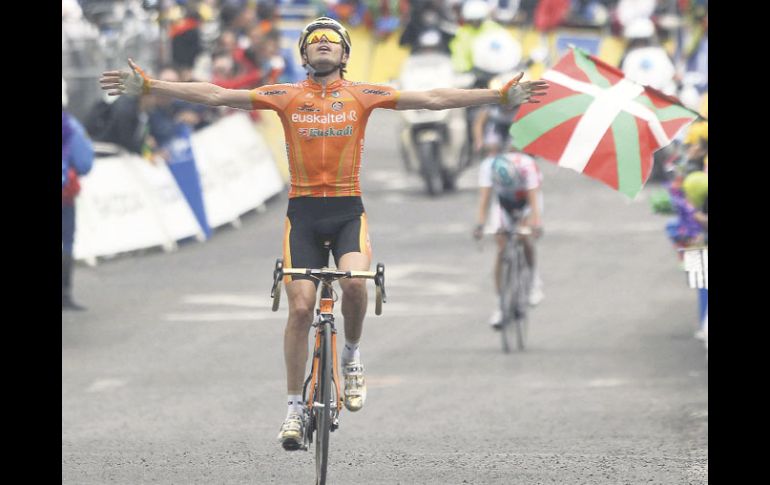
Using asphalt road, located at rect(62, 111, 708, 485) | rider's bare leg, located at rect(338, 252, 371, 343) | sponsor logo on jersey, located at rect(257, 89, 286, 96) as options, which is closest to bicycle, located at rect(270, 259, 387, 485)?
rider's bare leg, located at rect(338, 252, 371, 343)

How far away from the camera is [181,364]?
14.6 meters

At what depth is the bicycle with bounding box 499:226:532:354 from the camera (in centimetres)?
1517

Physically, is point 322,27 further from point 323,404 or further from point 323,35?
point 323,404

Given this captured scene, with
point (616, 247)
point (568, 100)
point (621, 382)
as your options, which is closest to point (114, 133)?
point (616, 247)

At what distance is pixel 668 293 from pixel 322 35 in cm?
964

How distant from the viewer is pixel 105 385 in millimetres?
13672

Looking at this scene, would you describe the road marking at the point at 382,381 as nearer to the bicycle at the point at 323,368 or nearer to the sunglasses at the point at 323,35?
the bicycle at the point at 323,368

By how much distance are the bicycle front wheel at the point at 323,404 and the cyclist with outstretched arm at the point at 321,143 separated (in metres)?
0.16

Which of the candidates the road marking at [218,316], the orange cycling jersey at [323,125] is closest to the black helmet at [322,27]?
the orange cycling jersey at [323,125]

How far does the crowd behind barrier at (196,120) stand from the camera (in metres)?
19.6

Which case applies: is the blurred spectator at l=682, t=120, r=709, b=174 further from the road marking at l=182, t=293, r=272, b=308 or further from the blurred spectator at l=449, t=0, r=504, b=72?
the blurred spectator at l=449, t=0, r=504, b=72

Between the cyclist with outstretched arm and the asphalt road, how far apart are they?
1.03 meters
